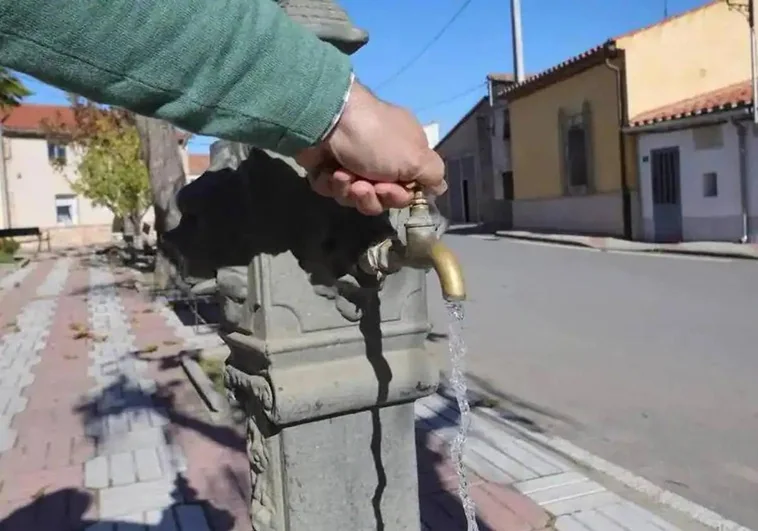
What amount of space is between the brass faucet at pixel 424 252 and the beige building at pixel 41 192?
1415 inches

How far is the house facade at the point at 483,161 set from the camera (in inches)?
988

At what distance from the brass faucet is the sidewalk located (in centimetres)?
1210

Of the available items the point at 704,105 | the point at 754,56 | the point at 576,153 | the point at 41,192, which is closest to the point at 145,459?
the point at 754,56

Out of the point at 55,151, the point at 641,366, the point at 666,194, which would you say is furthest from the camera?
the point at 55,151

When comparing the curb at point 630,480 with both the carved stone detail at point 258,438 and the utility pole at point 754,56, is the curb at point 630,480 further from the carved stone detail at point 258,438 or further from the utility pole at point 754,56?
the utility pole at point 754,56

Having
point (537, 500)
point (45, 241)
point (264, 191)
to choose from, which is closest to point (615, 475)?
point (537, 500)

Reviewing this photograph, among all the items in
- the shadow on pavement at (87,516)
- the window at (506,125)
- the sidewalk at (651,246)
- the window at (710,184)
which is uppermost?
the window at (506,125)

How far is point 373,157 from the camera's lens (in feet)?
3.35

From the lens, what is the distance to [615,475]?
11.3 ft

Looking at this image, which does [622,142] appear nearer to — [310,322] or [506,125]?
[506,125]

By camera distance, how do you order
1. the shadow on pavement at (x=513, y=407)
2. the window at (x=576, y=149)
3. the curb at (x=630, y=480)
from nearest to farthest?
the curb at (x=630, y=480) → the shadow on pavement at (x=513, y=407) → the window at (x=576, y=149)

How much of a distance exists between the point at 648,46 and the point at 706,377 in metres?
13.9

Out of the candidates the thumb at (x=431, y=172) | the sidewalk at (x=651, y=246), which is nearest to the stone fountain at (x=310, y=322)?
the thumb at (x=431, y=172)

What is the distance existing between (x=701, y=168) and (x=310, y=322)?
15.1 meters
